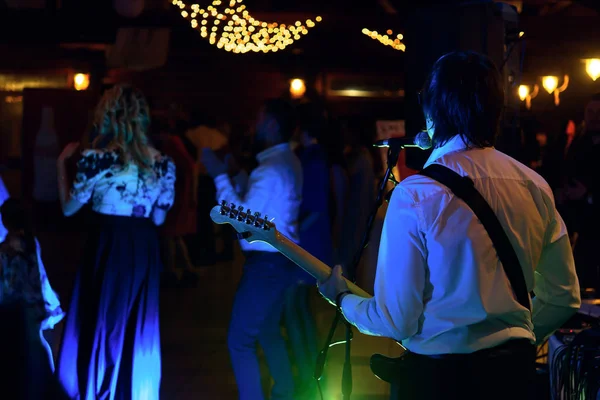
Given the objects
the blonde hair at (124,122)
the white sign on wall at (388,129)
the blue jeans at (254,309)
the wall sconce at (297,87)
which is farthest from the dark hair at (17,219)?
the wall sconce at (297,87)

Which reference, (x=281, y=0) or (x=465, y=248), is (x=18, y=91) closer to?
(x=281, y=0)

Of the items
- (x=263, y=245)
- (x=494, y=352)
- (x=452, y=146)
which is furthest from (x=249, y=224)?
(x=263, y=245)

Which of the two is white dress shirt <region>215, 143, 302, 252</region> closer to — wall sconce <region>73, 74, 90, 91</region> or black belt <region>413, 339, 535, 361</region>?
black belt <region>413, 339, 535, 361</region>

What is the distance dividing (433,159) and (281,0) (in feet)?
39.8

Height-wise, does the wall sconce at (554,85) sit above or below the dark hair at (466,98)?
above

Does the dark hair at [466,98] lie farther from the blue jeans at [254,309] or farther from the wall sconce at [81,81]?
the wall sconce at [81,81]

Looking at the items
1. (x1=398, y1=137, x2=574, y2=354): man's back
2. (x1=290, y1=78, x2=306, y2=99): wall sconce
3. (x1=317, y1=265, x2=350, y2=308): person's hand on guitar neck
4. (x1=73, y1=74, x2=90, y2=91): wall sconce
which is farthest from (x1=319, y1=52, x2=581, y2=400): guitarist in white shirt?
(x1=73, y1=74, x2=90, y2=91): wall sconce

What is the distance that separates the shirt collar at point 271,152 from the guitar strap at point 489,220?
2.04 m

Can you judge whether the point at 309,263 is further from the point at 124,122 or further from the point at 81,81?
the point at 81,81

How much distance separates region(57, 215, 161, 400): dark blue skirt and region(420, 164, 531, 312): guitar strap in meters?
2.24

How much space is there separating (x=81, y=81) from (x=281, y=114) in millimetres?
11349

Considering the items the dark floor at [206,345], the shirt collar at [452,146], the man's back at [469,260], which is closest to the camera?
the man's back at [469,260]

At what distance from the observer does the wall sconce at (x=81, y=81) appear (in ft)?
46.7

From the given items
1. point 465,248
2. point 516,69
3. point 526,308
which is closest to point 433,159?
point 465,248
